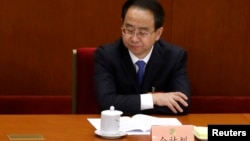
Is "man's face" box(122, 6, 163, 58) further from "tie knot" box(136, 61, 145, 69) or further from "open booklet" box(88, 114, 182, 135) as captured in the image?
"open booklet" box(88, 114, 182, 135)

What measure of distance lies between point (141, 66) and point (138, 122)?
0.70 metres

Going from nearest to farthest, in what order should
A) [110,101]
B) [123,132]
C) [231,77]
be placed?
[123,132]
[110,101]
[231,77]

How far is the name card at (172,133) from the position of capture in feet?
8.74

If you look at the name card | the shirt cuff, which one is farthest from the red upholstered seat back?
the name card

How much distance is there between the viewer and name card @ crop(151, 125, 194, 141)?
2.66 metres

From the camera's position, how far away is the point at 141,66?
146 inches

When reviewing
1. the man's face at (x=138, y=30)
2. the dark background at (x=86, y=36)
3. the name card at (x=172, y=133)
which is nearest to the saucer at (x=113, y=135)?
the name card at (x=172, y=133)

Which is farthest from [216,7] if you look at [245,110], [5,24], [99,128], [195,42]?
[99,128]

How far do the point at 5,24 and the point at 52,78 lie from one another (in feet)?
1.79

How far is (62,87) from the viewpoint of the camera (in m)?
4.80

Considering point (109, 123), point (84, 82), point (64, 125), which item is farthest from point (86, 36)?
point (109, 123)

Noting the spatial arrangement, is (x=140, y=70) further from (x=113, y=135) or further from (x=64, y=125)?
(x=113, y=135)

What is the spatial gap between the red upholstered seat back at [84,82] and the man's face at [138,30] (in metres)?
0.26

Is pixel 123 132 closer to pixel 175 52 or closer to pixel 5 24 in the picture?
pixel 175 52
